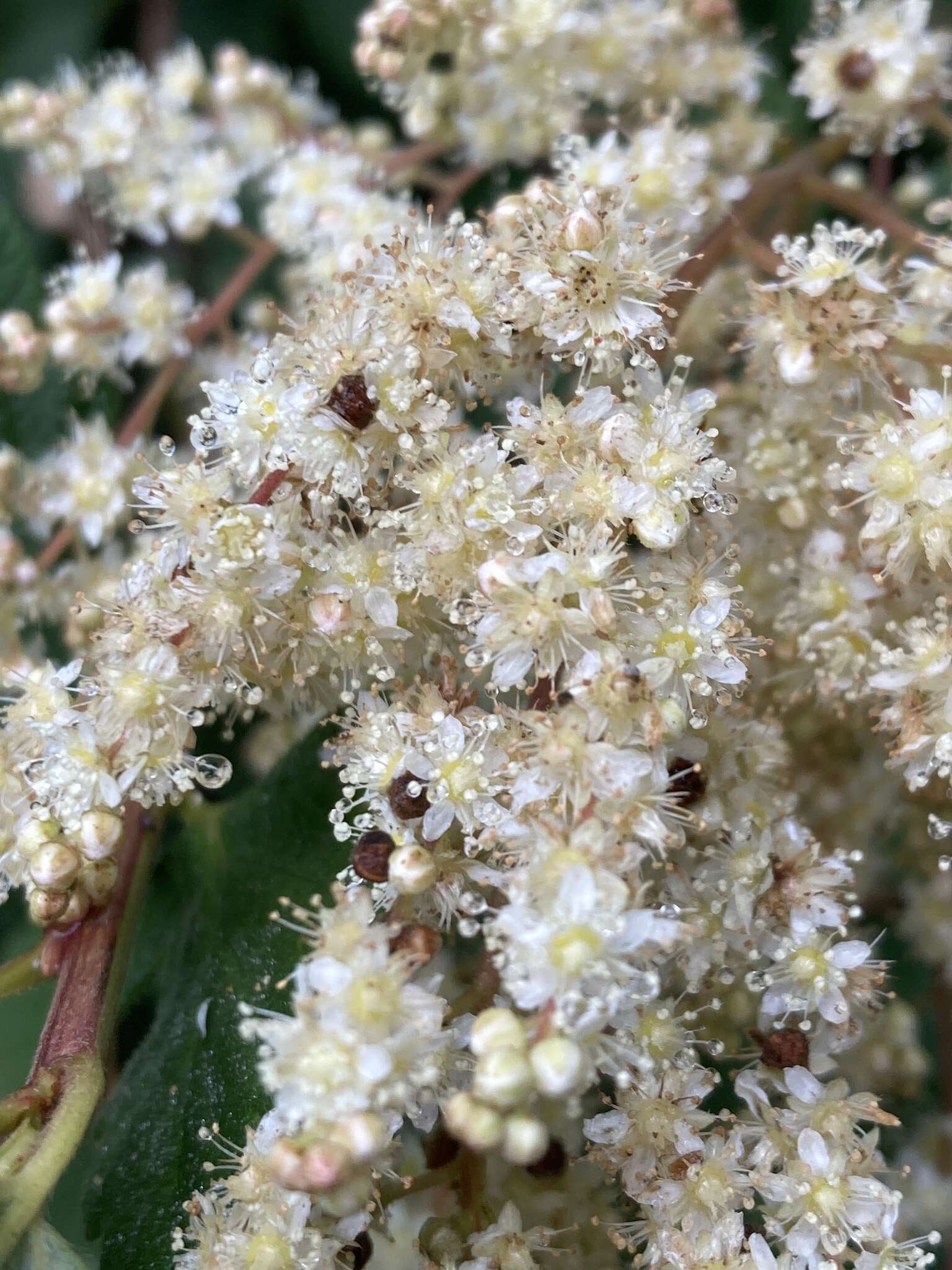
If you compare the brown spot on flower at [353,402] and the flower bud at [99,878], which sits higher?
the brown spot on flower at [353,402]

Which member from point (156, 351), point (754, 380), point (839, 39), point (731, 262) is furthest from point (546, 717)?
point (839, 39)

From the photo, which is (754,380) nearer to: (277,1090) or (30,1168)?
(277,1090)

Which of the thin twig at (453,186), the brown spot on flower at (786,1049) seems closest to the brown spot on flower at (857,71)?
the thin twig at (453,186)

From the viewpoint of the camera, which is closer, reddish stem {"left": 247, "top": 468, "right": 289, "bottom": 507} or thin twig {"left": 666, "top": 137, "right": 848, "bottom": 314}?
reddish stem {"left": 247, "top": 468, "right": 289, "bottom": 507}

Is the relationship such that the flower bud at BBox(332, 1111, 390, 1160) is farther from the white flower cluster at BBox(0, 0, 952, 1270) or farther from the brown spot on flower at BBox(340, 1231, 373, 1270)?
the brown spot on flower at BBox(340, 1231, 373, 1270)

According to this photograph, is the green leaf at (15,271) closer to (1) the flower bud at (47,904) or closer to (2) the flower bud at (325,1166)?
(1) the flower bud at (47,904)

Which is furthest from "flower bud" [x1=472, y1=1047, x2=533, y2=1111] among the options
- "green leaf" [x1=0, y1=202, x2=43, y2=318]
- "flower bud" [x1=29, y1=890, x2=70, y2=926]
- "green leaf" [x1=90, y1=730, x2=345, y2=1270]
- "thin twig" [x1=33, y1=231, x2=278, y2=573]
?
"green leaf" [x1=0, y1=202, x2=43, y2=318]
